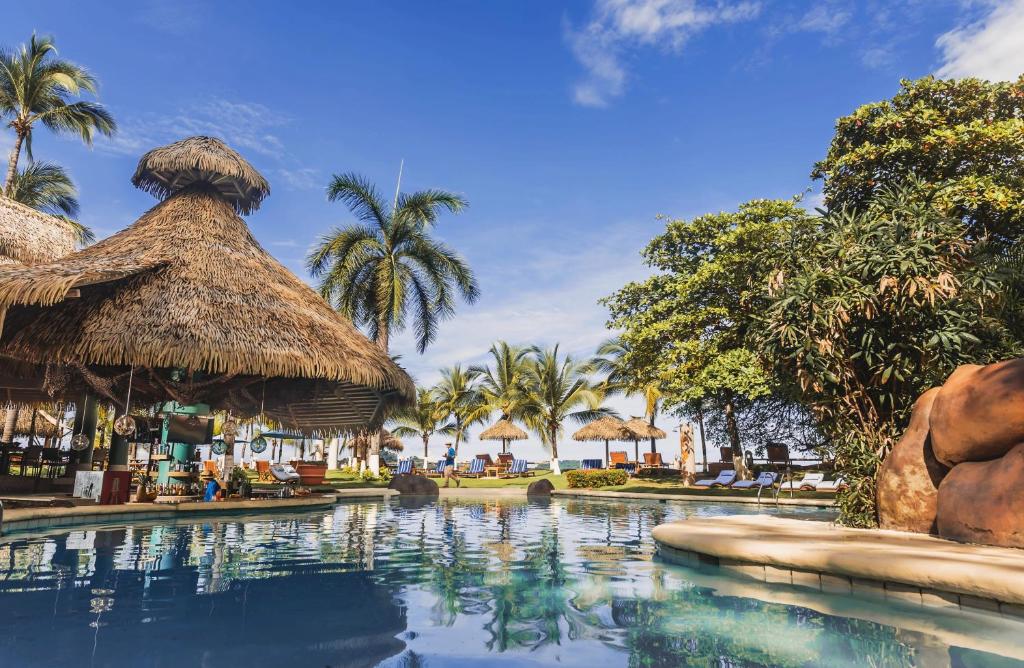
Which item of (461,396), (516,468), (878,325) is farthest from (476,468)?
(878,325)

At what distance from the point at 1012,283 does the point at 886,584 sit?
25.8 ft

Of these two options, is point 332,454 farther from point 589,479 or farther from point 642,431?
point 589,479

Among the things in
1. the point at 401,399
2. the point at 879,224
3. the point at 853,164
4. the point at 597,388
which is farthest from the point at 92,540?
the point at 597,388

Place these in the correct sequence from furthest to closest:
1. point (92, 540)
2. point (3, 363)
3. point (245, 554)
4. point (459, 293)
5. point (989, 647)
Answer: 1. point (459, 293)
2. point (3, 363)
3. point (92, 540)
4. point (245, 554)
5. point (989, 647)

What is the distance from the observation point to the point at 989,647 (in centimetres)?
361

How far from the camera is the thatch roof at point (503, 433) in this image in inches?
1406

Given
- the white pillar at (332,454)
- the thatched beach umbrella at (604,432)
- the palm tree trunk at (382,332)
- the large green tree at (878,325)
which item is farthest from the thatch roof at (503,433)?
the large green tree at (878,325)

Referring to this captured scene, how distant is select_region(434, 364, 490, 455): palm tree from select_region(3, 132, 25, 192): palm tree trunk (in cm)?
2447

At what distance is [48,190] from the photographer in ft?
93.1

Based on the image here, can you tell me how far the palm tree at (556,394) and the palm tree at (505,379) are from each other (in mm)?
1239

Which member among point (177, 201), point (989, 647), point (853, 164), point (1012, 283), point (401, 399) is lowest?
point (989, 647)

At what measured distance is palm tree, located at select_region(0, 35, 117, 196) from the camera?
23981 mm

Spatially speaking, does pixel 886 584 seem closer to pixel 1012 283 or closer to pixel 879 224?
pixel 879 224

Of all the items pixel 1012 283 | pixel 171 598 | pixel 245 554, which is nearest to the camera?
pixel 171 598
